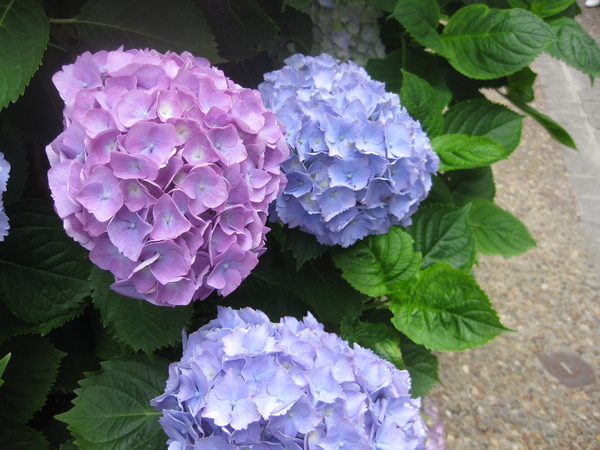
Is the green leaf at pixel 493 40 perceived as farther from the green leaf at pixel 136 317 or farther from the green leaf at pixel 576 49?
the green leaf at pixel 136 317

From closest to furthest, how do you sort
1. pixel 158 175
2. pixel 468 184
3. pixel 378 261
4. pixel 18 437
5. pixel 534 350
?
1. pixel 158 175
2. pixel 18 437
3. pixel 378 261
4. pixel 468 184
5. pixel 534 350

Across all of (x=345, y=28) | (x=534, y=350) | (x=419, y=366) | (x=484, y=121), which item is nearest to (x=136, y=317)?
(x=419, y=366)

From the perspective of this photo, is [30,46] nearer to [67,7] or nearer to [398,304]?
[67,7]

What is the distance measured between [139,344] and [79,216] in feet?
0.85

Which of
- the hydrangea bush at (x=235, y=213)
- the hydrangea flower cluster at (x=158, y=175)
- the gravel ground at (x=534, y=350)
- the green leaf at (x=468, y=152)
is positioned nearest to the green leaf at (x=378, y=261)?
the hydrangea bush at (x=235, y=213)

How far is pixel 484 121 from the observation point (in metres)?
1.30

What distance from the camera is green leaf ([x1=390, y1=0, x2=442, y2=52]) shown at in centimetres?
113

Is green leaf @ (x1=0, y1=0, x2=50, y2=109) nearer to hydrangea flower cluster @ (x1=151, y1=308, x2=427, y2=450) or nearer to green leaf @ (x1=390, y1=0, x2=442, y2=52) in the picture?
hydrangea flower cluster @ (x1=151, y1=308, x2=427, y2=450)

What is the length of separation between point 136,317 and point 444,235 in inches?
22.4

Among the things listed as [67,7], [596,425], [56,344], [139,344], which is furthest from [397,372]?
[596,425]

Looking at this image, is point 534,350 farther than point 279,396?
Yes

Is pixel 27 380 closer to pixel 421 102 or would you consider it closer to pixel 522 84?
pixel 421 102

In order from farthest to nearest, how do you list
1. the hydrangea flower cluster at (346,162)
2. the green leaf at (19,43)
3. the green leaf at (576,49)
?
the green leaf at (576,49) → the hydrangea flower cluster at (346,162) → the green leaf at (19,43)

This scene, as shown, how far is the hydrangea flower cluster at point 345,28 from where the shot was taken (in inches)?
47.6
